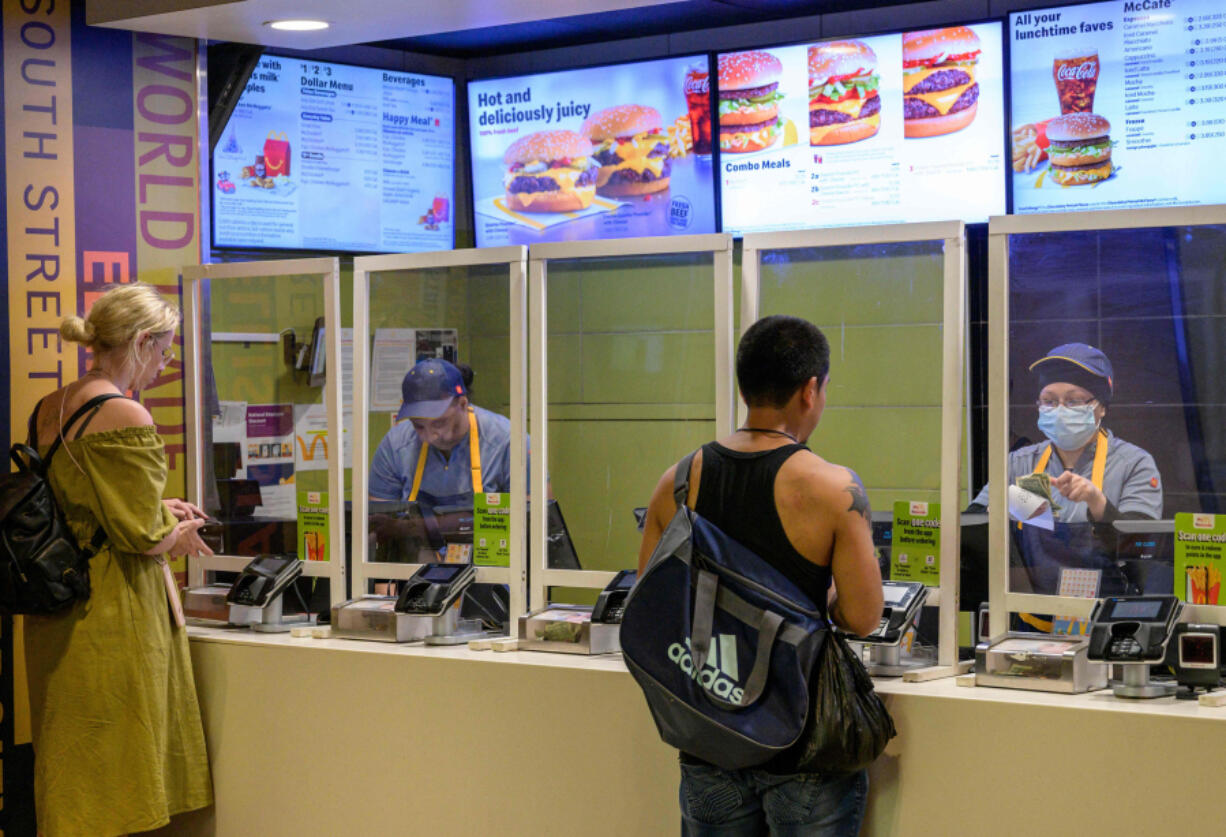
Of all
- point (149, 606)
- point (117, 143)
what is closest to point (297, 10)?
point (117, 143)

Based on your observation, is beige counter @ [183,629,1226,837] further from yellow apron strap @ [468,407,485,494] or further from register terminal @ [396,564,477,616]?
yellow apron strap @ [468,407,485,494]

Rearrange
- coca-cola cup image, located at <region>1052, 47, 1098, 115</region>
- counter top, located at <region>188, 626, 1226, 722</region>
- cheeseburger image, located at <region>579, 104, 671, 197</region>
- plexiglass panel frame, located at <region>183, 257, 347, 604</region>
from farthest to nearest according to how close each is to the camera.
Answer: cheeseburger image, located at <region>579, 104, 671, 197</region> → coca-cola cup image, located at <region>1052, 47, 1098, 115</region> → plexiglass panel frame, located at <region>183, 257, 347, 604</region> → counter top, located at <region>188, 626, 1226, 722</region>

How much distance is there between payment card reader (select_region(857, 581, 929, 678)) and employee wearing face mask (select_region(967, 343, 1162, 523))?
362 millimetres

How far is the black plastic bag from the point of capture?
2242 mm

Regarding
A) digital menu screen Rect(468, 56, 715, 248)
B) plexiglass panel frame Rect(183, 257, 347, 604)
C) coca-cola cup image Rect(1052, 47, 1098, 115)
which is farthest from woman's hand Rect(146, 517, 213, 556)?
coca-cola cup image Rect(1052, 47, 1098, 115)

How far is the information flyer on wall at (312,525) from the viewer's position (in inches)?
144

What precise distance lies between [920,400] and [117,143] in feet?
7.81

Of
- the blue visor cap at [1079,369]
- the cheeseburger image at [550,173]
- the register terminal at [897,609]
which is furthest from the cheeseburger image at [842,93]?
the register terminal at [897,609]

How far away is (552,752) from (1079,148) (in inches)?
118

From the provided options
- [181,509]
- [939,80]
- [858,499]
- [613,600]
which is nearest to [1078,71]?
[939,80]

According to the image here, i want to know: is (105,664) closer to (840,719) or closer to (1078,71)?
(840,719)

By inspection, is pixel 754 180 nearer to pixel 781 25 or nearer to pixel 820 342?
pixel 781 25

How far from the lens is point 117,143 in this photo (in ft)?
12.5

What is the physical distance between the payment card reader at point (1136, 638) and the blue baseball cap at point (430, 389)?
5.50ft
